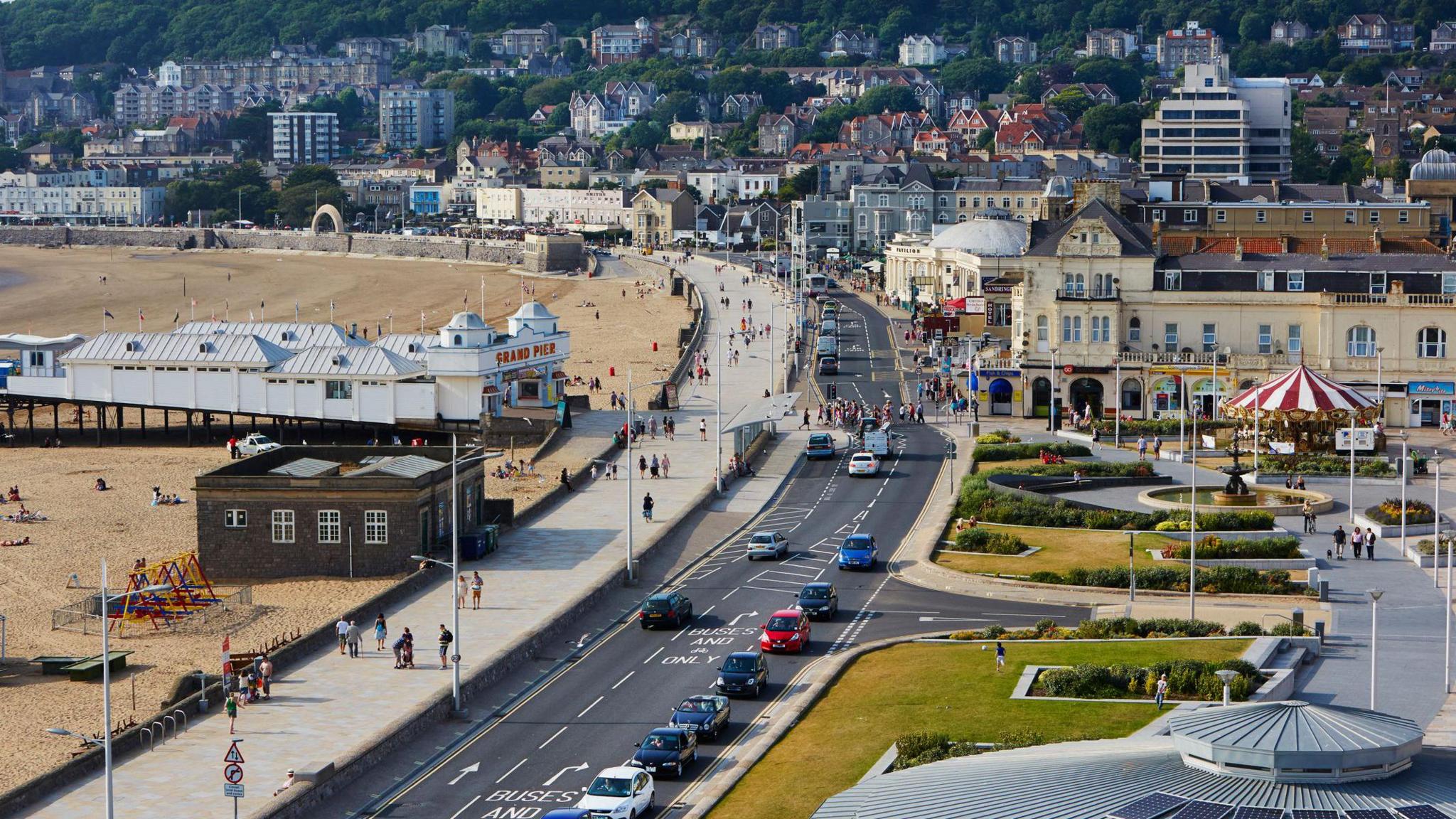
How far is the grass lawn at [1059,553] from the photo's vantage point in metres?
58.9

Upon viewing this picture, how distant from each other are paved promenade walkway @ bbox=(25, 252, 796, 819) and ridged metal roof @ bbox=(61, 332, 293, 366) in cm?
1458

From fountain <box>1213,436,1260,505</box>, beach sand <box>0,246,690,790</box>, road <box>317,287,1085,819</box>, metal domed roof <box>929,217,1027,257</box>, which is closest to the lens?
road <box>317,287,1085,819</box>

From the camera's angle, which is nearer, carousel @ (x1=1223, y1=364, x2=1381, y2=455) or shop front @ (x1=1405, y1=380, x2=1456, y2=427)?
carousel @ (x1=1223, y1=364, x2=1381, y2=455)

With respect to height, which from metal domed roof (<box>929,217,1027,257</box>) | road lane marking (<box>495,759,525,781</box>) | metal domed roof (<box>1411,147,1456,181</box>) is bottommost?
road lane marking (<box>495,759,525,781</box>)

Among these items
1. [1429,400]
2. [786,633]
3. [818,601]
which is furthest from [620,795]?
[1429,400]

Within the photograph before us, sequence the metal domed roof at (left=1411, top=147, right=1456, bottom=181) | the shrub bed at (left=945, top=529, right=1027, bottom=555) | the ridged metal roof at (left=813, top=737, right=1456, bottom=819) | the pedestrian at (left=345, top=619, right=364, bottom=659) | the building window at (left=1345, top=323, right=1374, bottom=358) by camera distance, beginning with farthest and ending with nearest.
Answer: the metal domed roof at (left=1411, top=147, right=1456, bottom=181) → the building window at (left=1345, top=323, right=1374, bottom=358) → the shrub bed at (left=945, top=529, right=1027, bottom=555) → the pedestrian at (left=345, top=619, right=364, bottom=659) → the ridged metal roof at (left=813, top=737, right=1456, bottom=819)

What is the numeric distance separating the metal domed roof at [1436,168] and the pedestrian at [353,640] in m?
99.3

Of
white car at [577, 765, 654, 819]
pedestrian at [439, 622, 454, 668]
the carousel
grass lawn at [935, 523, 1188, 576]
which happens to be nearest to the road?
white car at [577, 765, 654, 819]

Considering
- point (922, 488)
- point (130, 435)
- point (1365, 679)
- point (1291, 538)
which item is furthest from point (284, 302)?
point (1365, 679)

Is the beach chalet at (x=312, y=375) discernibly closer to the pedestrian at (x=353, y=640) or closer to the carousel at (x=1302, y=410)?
the carousel at (x=1302, y=410)

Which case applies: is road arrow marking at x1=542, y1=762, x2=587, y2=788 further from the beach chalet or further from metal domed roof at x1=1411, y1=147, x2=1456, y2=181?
metal domed roof at x1=1411, y1=147, x2=1456, y2=181

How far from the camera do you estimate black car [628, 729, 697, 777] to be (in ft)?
129

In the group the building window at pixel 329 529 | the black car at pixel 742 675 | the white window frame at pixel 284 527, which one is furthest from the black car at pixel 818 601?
the white window frame at pixel 284 527

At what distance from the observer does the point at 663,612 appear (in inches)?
2061
